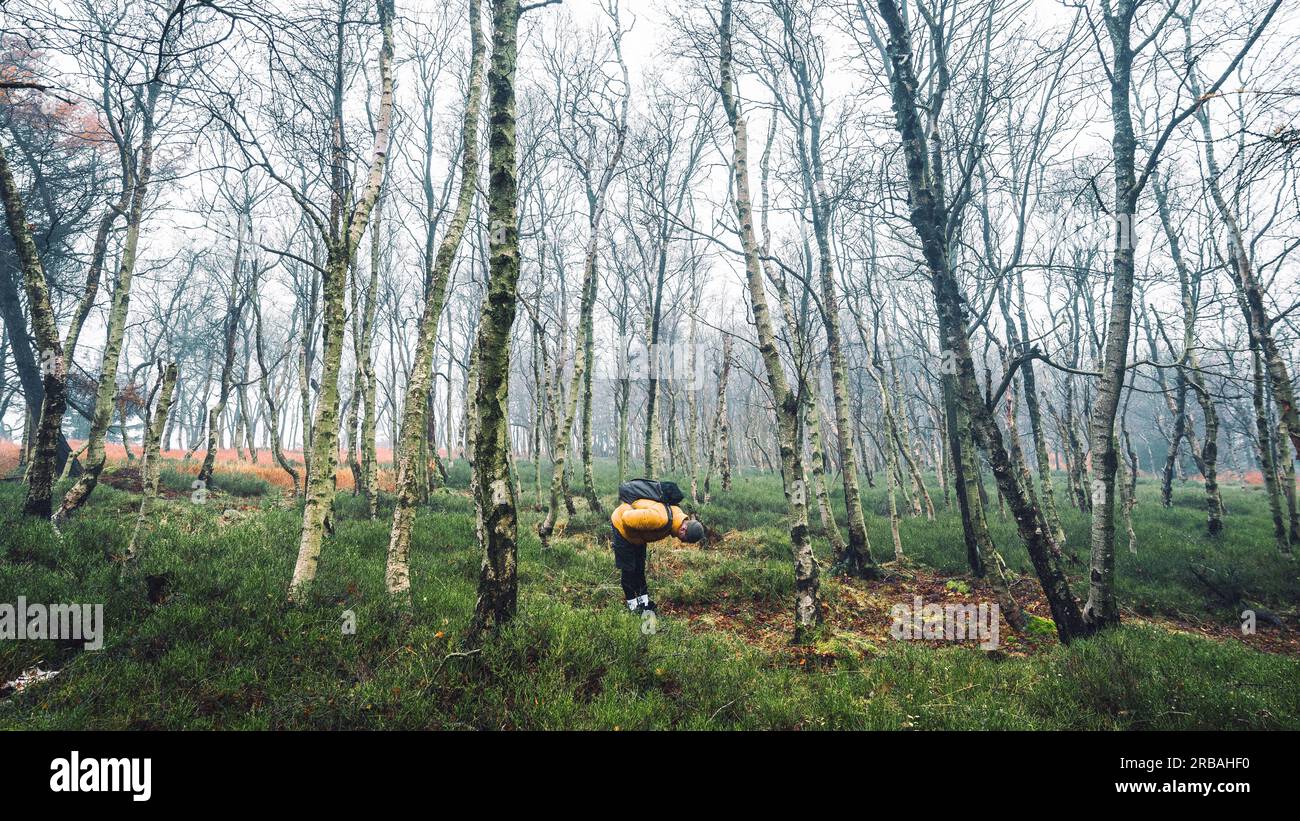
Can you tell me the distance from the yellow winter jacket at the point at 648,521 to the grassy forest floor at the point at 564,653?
900 millimetres

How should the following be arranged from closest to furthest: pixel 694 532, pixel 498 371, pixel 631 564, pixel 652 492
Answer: pixel 498 371 < pixel 694 532 < pixel 652 492 < pixel 631 564

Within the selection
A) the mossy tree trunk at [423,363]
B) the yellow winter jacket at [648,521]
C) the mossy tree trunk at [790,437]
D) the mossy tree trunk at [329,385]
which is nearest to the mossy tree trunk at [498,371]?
the mossy tree trunk at [423,363]

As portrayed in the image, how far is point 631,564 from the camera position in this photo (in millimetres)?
5797

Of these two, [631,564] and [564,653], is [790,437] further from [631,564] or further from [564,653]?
[564,653]

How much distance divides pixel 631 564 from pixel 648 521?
896 millimetres

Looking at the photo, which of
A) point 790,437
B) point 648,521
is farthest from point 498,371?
point 790,437

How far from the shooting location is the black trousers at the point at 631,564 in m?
5.77

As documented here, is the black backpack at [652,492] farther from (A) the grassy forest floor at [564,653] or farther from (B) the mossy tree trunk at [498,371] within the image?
(B) the mossy tree trunk at [498,371]

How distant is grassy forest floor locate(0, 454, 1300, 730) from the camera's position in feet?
10.1

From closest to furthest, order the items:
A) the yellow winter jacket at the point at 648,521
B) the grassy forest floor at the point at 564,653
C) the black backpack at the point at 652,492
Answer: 1. the grassy forest floor at the point at 564,653
2. the yellow winter jacket at the point at 648,521
3. the black backpack at the point at 652,492

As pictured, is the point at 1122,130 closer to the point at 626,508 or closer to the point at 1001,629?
the point at 1001,629

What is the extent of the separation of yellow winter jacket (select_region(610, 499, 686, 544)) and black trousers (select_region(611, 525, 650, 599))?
279 mm

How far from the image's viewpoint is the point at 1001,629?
218 inches

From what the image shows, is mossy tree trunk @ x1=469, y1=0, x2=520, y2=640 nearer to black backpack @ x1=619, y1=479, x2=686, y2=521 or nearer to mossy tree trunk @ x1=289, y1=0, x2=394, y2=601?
black backpack @ x1=619, y1=479, x2=686, y2=521
